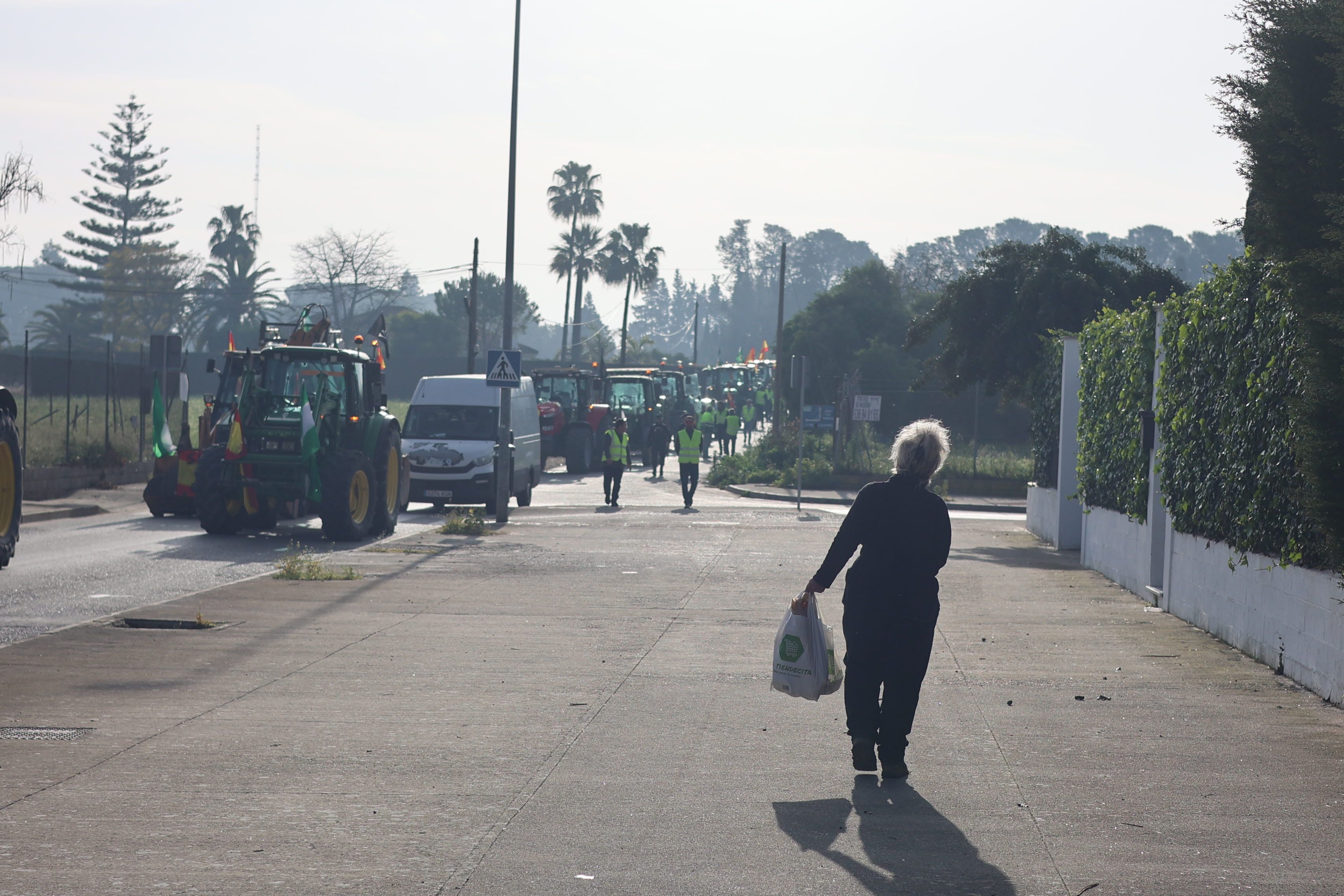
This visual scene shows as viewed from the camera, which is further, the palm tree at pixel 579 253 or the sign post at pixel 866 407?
the palm tree at pixel 579 253

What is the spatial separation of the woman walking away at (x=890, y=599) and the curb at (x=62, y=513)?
18862 millimetres

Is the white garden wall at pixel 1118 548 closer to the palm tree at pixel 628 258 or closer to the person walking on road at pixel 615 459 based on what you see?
the person walking on road at pixel 615 459

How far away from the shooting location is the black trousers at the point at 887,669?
6.80 meters

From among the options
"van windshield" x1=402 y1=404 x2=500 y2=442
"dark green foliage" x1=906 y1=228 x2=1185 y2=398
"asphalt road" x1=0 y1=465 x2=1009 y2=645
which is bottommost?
"asphalt road" x1=0 y1=465 x2=1009 y2=645

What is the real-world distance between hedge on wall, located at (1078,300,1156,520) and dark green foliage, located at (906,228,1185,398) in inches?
176

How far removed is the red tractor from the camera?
39.8 m

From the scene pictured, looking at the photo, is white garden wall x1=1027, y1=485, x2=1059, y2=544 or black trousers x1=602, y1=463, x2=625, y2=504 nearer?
white garden wall x1=1027, y1=485, x2=1059, y2=544

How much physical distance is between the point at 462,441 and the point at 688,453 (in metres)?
4.33

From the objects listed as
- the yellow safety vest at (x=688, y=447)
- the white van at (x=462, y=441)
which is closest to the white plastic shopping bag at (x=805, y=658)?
the white van at (x=462, y=441)

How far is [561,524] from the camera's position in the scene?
23.3m

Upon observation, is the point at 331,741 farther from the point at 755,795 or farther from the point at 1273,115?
the point at 1273,115

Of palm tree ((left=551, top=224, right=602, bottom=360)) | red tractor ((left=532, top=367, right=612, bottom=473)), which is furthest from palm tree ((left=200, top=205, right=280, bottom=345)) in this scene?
red tractor ((left=532, top=367, right=612, bottom=473))

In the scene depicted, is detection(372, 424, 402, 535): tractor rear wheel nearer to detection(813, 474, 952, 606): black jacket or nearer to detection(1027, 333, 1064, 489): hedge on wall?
detection(1027, 333, 1064, 489): hedge on wall

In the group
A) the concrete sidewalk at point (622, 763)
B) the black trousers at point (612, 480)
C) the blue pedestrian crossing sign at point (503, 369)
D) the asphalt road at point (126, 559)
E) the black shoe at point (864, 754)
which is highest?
the blue pedestrian crossing sign at point (503, 369)
